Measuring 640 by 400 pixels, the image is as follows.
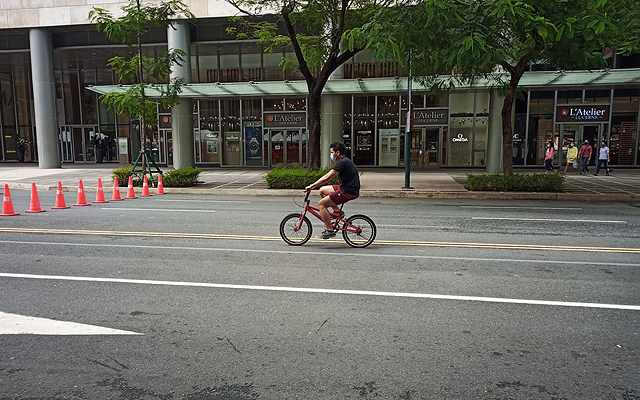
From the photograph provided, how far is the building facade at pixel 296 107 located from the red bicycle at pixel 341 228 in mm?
15982

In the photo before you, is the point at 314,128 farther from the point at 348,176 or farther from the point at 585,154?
the point at 585,154

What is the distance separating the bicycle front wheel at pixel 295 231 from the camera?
833cm

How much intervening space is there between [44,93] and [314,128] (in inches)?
798

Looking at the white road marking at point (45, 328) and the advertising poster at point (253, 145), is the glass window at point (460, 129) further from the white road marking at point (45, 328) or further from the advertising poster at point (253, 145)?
the white road marking at point (45, 328)

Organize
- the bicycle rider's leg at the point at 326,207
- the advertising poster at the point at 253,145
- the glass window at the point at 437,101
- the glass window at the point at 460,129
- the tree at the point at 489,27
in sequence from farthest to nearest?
the advertising poster at the point at 253,145 < the glass window at the point at 437,101 < the glass window at the point at 460,129 < the tree at the point at 489,27 < the bicycle rider's leg at the point at 326,207

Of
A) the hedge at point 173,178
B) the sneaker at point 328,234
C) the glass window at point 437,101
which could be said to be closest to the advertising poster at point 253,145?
the glass window at point 437,101

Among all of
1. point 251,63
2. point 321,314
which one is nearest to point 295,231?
point 321,314

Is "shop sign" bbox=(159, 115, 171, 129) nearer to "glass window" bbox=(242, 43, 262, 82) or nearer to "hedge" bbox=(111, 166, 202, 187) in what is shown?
"glass window" bbox=(242, 43, 262, 82)

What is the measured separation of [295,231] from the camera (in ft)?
27.4

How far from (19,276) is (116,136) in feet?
103

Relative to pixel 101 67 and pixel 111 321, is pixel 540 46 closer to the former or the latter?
pixel 111 321

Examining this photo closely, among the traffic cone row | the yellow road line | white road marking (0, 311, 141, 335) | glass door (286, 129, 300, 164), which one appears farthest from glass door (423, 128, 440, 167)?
white road marking (0, 311, 141, 335)

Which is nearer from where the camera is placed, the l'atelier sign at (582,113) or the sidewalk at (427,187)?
the sidewalk at (427,187)

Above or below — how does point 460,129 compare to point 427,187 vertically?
above
